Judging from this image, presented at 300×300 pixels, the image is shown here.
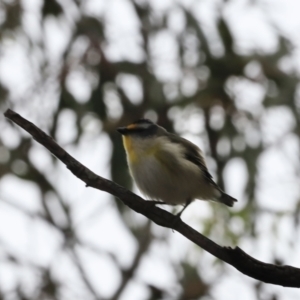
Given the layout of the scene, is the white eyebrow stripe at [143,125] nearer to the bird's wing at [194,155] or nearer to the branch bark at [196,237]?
the bird's wing at [194,155]

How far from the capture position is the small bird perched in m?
3.54

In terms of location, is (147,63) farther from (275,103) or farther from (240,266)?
(240,266)

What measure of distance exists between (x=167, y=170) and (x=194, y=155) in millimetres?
344

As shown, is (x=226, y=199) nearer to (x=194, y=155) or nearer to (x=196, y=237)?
(x=194, y=155)

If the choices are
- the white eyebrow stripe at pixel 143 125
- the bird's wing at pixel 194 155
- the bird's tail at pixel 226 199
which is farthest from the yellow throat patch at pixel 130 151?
the bird's tail at pixel 226 199

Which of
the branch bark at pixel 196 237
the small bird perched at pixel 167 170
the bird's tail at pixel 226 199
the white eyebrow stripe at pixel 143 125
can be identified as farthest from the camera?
the white eyebrow stripe at pixel 143 125

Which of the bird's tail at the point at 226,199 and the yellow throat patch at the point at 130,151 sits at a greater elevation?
the bird's tail at the point at 226,199

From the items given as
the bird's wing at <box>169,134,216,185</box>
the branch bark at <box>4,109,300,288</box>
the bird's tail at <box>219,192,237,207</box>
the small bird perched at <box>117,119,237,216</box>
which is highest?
the bird's wing at <box>169,134,216,185</box>

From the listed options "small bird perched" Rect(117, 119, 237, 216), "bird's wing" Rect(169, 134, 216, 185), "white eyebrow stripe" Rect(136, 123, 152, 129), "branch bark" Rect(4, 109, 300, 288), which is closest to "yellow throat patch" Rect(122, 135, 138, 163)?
"small bird perched" Rect(117, 119, 237, 216)

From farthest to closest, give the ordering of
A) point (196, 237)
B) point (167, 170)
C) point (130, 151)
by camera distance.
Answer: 1. point (130, 151)
2. point (167, 170)
3. point (196, 237)

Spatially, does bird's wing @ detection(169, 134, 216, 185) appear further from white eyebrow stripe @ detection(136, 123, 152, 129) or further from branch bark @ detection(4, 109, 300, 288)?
branch bark @ detection(4, 109, 300, 288)

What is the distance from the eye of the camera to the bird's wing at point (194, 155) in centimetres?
377

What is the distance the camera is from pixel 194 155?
3859 mm

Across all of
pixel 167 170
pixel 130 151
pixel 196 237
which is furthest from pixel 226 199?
pixel 196 237
